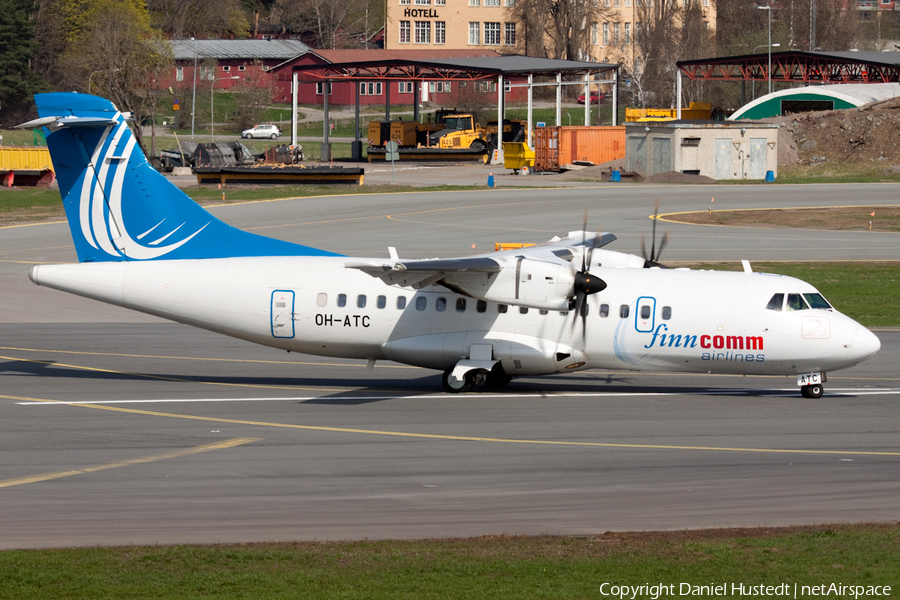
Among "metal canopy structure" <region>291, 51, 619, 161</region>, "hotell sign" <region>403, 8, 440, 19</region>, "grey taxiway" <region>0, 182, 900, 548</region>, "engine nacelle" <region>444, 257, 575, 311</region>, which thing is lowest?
"grey taxiway" <region>0, 182, 900, 548</region>

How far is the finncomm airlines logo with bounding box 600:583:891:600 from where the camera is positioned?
1159 cm

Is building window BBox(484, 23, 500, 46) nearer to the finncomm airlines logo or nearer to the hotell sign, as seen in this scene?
the hotell sign

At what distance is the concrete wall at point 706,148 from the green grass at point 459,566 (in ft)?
210

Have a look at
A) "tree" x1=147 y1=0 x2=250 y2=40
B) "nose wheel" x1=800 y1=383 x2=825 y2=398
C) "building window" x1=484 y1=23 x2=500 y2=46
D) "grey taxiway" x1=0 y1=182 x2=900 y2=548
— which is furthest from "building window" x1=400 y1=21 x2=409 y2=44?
"nose wheel" x1=800 y1=383 x2=825 y2=398

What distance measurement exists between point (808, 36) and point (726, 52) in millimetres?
12411

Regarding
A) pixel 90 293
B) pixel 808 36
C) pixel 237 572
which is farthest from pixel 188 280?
pixel 808 36

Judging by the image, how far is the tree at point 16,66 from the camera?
13150 centimetres

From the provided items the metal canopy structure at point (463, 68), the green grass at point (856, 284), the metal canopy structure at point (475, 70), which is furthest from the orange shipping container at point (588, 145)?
the green grass at point (856, 284)

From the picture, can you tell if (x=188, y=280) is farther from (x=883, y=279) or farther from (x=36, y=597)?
(x=883, y=279)

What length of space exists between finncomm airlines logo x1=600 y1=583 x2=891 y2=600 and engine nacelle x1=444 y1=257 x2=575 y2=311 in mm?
10748

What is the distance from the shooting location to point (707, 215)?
59125 mm

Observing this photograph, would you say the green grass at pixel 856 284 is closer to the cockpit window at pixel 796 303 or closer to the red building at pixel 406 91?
the cockpit window at pixel 796 303

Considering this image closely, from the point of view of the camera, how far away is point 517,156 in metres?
86.6

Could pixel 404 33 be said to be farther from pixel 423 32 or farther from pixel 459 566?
pixel 459 566
